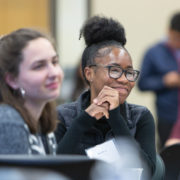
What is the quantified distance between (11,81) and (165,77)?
10.4ft

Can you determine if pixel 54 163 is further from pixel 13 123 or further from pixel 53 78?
pixel 53 78

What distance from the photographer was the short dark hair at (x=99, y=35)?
2828 millimetres

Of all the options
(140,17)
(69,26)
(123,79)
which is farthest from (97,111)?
(69,26)

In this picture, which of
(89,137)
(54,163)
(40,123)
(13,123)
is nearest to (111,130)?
(89,137)

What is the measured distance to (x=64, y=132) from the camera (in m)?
2.89

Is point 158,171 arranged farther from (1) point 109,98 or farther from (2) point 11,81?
(2) point 11,81

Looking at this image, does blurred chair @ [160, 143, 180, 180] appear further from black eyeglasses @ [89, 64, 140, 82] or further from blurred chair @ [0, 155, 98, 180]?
blurred chair @ [0, 155, 98, 180]

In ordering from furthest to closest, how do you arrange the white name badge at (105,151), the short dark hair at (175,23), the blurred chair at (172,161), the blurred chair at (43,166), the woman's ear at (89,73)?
the short dark hair at (175,23) < the blurred chair at (172,161) < the woman's ear at (89,73) < the white name badge at (105,151) < the blurred chair at (43,166)

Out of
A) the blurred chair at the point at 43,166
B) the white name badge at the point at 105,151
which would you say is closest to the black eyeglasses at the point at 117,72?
the white name badge at the point at 105,151

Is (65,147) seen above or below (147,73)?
above

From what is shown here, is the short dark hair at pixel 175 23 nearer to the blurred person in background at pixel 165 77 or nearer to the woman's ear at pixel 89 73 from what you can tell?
the blurred person in background at pixel 165 77

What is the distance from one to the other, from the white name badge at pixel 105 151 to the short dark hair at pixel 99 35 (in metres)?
0.42

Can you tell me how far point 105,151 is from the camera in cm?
262

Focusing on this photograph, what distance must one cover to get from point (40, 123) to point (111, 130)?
0.34 meters
